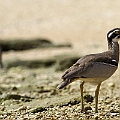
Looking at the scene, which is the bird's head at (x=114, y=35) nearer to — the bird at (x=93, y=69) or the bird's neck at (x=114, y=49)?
the bird's neck at (x=114, y=49)

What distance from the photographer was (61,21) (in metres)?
27.0

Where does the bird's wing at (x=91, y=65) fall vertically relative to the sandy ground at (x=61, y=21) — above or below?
below

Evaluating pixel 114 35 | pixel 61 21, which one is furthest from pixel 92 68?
pixel 61 21

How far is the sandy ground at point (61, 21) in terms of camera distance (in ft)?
69.9

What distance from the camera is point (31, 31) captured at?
25.3m

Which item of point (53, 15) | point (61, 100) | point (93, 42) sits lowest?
point (61, 100)

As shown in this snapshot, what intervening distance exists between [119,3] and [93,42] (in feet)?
35.4

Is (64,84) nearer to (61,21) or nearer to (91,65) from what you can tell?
(91,65)

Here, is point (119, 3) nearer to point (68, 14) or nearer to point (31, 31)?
point (68, 14)

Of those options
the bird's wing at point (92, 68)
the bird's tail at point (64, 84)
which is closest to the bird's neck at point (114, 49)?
the bird's wing at point (92, 68)

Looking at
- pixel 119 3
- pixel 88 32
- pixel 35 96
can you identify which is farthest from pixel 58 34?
pixel 35 96

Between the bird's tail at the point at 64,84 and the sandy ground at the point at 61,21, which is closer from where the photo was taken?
the bird's tail at the point at 64,84

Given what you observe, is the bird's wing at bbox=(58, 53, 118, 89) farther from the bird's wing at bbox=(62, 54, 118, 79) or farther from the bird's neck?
the bird's neck

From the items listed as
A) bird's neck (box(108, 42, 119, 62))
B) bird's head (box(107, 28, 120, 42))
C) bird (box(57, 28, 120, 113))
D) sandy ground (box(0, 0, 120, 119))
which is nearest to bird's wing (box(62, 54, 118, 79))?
bird (box(57, 28, 120, 113))
